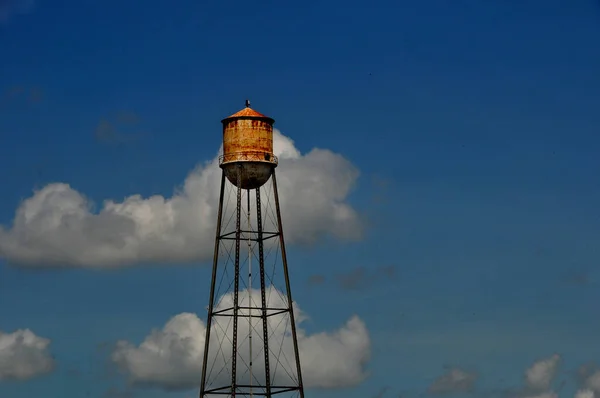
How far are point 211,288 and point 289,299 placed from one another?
5182 mm

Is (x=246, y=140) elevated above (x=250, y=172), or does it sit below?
above

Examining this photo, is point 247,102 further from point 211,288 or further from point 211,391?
point 211,391

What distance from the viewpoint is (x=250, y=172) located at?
328 feet

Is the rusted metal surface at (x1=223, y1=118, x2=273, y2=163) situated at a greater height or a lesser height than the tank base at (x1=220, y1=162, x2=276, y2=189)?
greater

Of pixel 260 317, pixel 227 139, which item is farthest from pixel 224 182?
pixel 260 317

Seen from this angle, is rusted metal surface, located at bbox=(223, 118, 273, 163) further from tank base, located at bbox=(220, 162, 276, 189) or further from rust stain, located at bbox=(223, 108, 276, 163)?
tank base, located at bbox=(220, 162, 276, 189)

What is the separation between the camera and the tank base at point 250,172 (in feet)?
328

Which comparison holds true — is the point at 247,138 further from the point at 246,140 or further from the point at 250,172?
the point at 250,172

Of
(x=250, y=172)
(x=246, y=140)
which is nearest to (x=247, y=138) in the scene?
(x=246, y=140)

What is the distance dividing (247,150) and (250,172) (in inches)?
56.6

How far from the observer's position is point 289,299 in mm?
101375

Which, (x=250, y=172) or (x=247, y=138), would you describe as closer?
(x=250, y=172)

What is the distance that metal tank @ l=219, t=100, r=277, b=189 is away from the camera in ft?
328

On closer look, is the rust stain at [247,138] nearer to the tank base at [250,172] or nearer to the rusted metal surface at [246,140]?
the rusted metal surface at [246,140]
